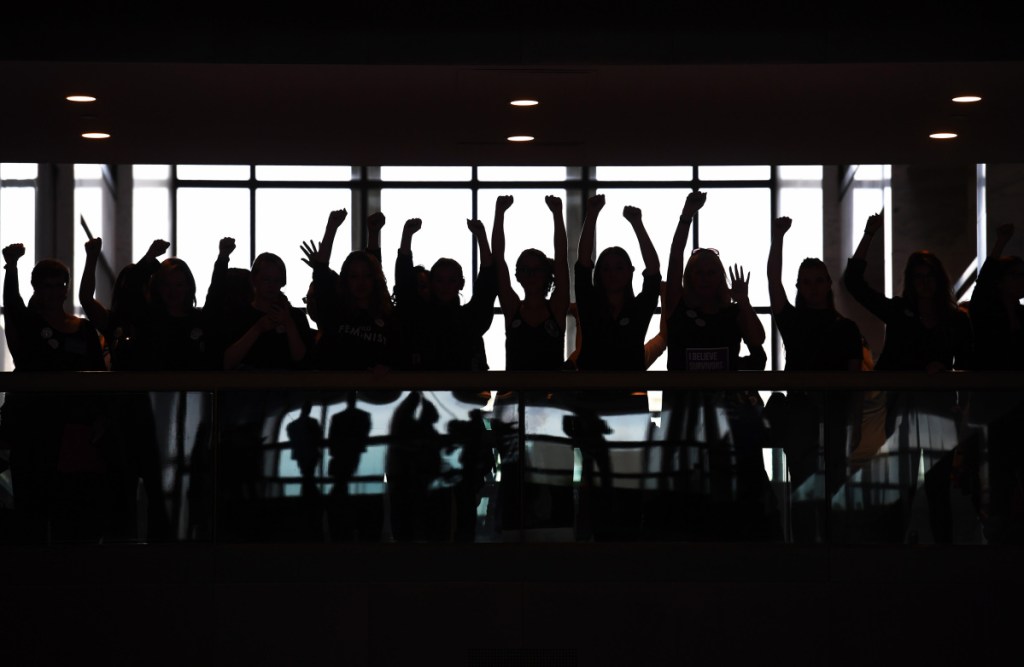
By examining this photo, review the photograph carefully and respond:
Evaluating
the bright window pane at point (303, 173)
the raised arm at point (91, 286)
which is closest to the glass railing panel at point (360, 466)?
the raised arm at point (91, 286)

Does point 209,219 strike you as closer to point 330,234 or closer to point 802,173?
point 802,173

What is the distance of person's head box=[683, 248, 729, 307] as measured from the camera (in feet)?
26.9

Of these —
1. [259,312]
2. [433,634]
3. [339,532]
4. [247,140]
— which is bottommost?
[433,634]

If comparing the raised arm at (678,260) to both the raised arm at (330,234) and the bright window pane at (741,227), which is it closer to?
the raised arm at (330,234)

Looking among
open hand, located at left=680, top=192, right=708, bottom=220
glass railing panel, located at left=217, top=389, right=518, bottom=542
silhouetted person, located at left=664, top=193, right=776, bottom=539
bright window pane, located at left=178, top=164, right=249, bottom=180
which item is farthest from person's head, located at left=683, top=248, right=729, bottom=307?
bright window pane, located at left=178, top=164, right=249, bottom=180

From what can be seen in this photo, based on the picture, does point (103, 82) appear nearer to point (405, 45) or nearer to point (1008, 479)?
point (405, 45)

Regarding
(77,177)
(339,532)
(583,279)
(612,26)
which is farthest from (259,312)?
(77,177)

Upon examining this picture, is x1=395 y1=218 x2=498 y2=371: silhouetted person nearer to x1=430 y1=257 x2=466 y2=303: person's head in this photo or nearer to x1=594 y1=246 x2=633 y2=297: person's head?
x1=430 y1=257 x2=466 y2=303: person's head

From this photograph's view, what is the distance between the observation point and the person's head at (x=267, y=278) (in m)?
8.33

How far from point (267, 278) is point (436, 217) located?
45.8ft

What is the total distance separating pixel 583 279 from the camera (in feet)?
27.1

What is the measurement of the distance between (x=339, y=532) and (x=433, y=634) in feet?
2.55

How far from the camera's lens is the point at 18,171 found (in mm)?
18672

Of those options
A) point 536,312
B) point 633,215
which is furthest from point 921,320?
point 536,312
